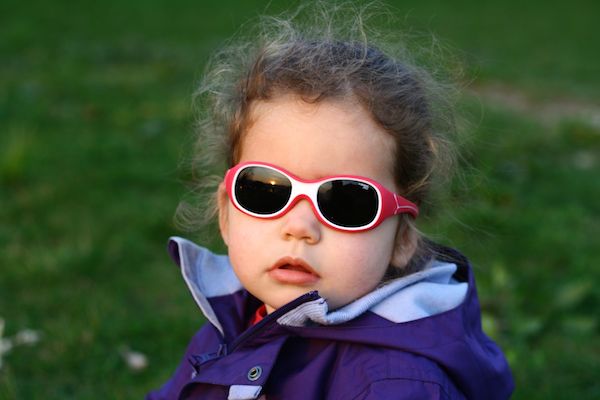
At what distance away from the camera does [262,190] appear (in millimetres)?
1866

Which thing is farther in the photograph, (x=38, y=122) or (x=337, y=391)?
(x=38, y=122)

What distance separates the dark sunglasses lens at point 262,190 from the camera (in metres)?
1.84

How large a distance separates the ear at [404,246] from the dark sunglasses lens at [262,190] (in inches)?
13.3

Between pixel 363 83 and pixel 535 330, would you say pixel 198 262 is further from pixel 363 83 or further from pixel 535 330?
pixel 535 330

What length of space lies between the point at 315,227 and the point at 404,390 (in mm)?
397

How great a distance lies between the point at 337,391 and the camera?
1775 mm

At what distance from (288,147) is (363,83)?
0.24m

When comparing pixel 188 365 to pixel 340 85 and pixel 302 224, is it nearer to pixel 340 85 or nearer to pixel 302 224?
pixel 302 224

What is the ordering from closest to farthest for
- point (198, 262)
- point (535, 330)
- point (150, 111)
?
point (198, 262), point (535, 330), point (150, 111)

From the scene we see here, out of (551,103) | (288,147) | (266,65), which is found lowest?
(551,103)

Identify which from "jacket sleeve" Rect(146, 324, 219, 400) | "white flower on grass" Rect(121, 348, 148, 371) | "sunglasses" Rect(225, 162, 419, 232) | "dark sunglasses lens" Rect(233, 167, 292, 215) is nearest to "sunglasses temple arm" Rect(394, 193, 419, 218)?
"sunglasses" Rect(225, 162, 419, 232)

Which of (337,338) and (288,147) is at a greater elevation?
(288,147)

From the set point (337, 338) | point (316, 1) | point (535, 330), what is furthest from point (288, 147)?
point (535, 330)

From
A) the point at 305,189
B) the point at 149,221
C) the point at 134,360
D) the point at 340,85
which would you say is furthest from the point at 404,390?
the point at 149,221
